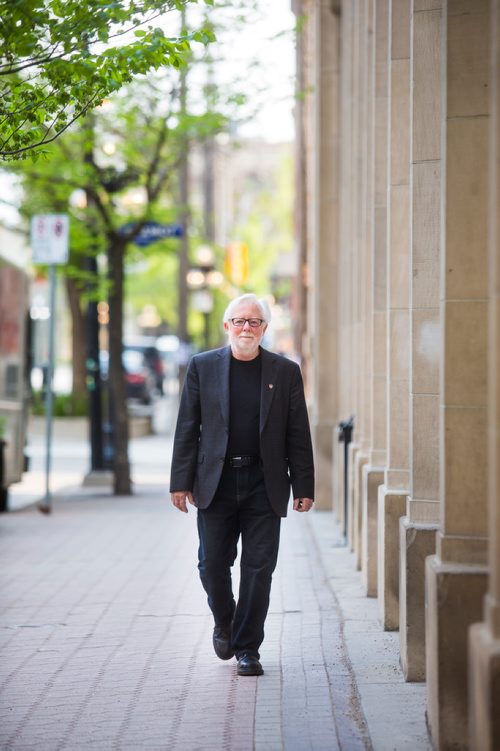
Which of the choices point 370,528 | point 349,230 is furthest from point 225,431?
point 349,230

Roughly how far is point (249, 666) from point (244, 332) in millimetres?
1786

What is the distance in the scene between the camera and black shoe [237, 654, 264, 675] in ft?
23.5

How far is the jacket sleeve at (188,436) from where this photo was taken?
23.7ft

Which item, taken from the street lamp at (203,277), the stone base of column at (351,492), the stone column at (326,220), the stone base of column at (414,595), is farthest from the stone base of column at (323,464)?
the street lamp at (203,277)

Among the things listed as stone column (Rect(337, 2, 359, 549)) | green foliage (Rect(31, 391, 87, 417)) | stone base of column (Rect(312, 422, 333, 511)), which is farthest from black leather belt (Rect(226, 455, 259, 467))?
green foliage (Rect(31, 391, 87, 417))

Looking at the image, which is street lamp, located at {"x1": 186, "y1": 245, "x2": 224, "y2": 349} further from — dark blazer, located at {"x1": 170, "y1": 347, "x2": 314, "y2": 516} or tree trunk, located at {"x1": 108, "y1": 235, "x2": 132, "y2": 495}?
dark blazer, located at {"x1": 170, "y1": 347, "x2": 314, "y2": 516}

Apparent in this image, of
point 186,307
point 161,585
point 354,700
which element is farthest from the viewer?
point 186,307

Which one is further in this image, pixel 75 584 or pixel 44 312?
pixel 44 312

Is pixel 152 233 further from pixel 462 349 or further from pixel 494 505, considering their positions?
pixel 494 505

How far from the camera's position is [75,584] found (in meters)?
10.4

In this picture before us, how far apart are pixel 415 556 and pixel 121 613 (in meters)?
2.91

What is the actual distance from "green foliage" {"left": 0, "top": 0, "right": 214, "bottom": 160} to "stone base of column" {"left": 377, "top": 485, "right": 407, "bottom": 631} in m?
2.96

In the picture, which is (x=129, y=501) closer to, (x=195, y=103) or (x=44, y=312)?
(x=195, y=103)

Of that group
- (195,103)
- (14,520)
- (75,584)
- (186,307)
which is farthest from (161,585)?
(186,307)
